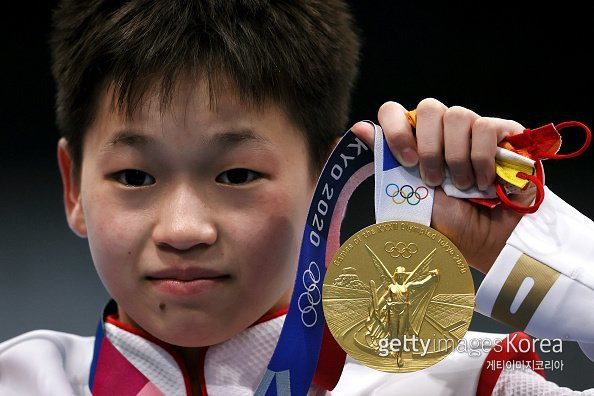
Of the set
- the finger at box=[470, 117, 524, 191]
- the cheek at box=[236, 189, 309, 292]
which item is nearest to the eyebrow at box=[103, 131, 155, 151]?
the cheek at box=[236, 189, 309, 292]

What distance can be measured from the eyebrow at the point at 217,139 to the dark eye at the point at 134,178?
0.04 meters

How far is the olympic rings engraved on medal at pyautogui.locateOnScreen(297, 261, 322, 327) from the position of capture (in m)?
1.06

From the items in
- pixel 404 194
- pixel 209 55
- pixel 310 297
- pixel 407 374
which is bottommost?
pixel 407 374

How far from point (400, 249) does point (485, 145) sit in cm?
14

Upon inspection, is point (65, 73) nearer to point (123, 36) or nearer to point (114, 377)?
point (123, 36)

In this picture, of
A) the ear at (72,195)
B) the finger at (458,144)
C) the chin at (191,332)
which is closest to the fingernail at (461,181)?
the finger at (458,144)

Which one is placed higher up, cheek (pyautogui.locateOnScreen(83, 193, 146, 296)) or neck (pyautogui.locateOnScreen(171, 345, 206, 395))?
cheek (pyautogui.locateOnScreen(83, 193, 146, 296))

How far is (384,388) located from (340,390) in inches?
2.5

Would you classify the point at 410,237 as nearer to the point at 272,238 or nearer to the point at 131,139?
the point at 272,238

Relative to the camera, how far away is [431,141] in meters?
1.00

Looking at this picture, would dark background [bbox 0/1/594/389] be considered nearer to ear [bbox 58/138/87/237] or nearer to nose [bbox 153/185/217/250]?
ear [bbox 58/138/87/237]

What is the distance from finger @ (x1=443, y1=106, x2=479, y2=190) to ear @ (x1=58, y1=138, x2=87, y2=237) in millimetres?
576

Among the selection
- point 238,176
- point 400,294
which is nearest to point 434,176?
point 400,294

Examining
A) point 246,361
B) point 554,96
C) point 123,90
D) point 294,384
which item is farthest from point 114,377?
point 554,96
